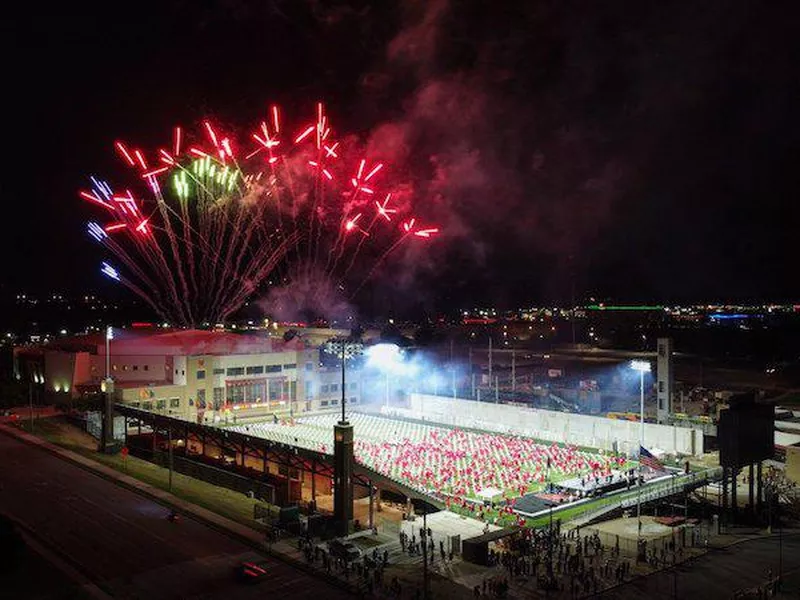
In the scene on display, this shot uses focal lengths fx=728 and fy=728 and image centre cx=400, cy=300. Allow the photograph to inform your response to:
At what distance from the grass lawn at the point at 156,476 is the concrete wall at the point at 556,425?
18.2 meters

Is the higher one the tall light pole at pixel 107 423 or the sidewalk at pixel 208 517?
the tall light pole at pixel 107 423

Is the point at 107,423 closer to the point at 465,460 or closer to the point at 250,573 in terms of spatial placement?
the point at 465,460

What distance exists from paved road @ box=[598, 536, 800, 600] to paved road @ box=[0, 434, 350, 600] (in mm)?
9514

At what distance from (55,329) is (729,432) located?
11786 centimetres

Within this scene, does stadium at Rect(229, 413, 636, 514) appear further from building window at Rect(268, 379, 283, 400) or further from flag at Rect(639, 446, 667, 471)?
building window at Rect(268, 379, 283, 400)

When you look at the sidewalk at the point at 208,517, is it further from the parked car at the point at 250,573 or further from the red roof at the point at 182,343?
the red roof at the point at 182,343

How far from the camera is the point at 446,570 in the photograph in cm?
2253

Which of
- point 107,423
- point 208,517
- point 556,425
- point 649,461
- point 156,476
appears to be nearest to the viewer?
point 208,517

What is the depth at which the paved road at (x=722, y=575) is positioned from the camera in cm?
2197

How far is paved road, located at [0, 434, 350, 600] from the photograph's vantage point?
68.2 ft

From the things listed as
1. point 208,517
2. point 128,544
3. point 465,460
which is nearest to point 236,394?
point 465,460

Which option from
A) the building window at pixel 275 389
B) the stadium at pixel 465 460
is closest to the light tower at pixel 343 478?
the stadium at pixel 465 460

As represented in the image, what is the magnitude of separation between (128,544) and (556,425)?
26.5 m

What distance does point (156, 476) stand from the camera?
1357 inches
